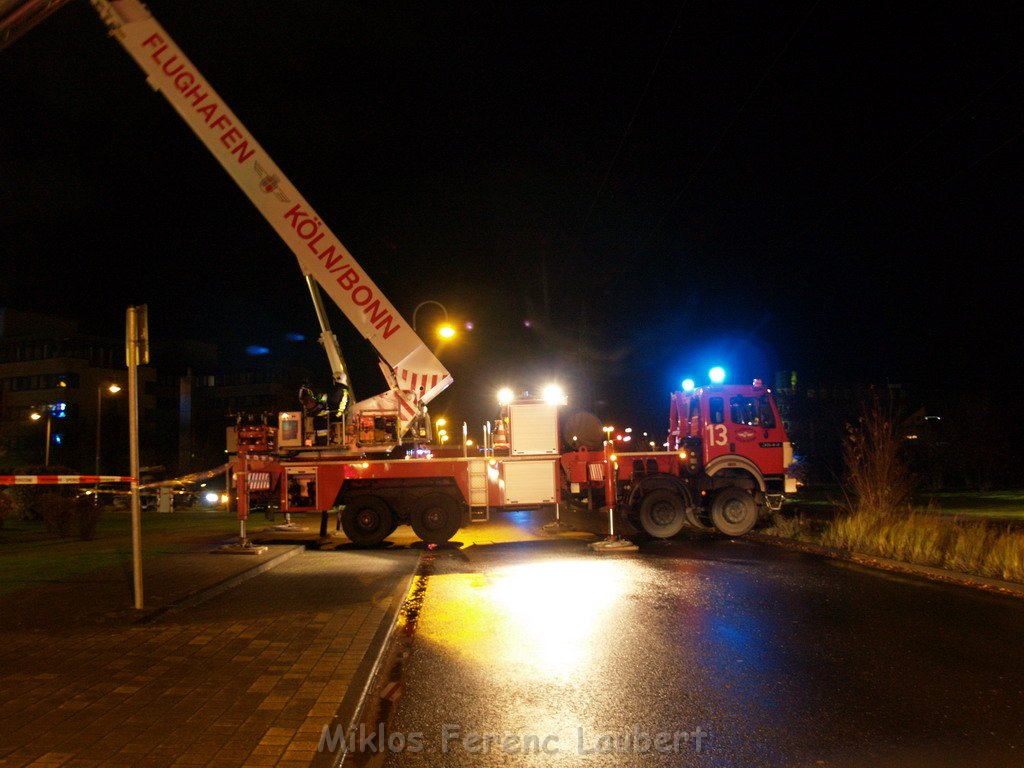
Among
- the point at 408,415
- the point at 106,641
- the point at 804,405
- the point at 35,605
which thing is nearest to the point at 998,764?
the point at 106,641

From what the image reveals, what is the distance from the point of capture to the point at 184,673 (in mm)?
6277

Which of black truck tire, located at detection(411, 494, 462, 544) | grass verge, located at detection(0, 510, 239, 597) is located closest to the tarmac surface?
grass verge, located at detection(0, 510, 239, 597)

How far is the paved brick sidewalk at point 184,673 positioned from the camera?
15.7 ft

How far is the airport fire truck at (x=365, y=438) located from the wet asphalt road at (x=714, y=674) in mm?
4491

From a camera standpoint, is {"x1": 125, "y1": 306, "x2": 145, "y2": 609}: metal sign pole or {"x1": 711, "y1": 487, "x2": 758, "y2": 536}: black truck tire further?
{"x1": 711, "y1": 487, "x2": 758, "y2": 536}: black truck tire

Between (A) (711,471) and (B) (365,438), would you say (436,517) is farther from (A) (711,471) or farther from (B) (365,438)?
(A) (711,471)

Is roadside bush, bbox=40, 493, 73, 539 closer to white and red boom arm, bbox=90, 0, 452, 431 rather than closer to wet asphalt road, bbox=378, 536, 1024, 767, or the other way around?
white and red boom arm, bbox=90, 0, 452, 431

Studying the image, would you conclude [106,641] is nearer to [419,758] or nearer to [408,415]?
[419,758]

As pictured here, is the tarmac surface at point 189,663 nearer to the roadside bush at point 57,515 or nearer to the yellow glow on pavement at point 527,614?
the yellow glow on pavement at point 527,614

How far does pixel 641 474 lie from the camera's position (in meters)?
16.6

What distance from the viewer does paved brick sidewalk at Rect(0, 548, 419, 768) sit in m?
4.78

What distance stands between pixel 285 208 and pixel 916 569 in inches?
478

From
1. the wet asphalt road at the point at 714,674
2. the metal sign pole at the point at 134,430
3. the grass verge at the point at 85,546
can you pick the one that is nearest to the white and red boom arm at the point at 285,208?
the grass verge at the point at 85,546

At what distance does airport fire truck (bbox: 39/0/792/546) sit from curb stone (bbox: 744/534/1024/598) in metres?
2.02
